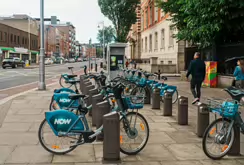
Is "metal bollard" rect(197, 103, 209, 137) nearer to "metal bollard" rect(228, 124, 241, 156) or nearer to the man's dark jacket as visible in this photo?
"metal bollard" rect(228, 124, 241, 156)

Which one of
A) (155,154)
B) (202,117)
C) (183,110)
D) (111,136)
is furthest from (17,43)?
(111,136)

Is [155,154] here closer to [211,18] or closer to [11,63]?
[211,18]

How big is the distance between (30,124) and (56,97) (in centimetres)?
134

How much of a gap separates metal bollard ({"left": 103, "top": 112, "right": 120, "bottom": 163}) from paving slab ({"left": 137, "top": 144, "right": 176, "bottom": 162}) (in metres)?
0.52

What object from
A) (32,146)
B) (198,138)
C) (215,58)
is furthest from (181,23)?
(32,146)

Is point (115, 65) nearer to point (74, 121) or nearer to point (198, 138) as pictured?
point (198, 138)

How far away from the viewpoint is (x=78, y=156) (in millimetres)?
5195

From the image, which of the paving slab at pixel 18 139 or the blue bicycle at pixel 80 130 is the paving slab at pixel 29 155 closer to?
the blue bicycle at pixel 80 130

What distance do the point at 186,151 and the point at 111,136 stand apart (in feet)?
5.27

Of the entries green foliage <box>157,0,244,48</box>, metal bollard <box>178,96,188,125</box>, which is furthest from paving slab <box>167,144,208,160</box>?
green foliage <box>157,0,244,48</box>

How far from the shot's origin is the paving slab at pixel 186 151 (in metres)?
5.25

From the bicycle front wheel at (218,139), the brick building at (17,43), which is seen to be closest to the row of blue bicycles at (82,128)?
the bicycle front wheel at (218,139)

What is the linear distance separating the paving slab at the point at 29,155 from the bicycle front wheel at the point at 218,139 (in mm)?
2600

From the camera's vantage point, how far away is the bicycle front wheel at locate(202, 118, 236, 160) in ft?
16.4
